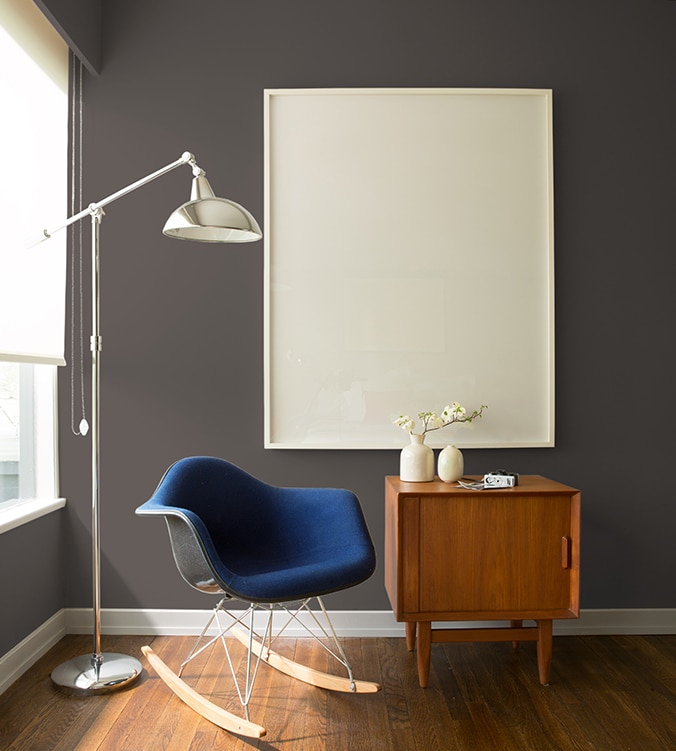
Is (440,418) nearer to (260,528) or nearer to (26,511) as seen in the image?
(260,528)

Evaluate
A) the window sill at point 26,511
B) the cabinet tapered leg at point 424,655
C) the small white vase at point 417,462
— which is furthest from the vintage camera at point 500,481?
the window sill at point 26,511

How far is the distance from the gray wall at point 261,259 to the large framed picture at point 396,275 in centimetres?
10

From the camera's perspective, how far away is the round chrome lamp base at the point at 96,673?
2.78m

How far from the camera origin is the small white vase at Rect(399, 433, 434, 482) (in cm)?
307

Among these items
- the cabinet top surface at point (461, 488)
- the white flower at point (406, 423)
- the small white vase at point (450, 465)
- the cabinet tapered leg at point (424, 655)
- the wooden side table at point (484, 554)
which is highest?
the white flower at point (406, 423)

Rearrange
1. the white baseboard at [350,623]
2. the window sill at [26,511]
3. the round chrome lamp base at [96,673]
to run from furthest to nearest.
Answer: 1. the white baseboard at [350,623]
2. the window sill at [26,511]
3. the round chrome lamp base at [96,673]

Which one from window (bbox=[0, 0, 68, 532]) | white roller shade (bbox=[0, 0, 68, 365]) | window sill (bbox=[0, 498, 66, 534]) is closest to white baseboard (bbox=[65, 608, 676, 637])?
window sill (bbox=[0, 498, 66, 534])

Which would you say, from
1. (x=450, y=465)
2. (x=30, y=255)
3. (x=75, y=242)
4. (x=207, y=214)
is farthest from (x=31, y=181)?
(x=450, y=465)

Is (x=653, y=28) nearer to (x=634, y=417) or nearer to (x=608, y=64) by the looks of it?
(x=608, y=64)

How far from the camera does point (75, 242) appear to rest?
345 cm

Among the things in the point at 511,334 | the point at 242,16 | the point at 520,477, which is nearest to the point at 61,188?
the point at 242,16

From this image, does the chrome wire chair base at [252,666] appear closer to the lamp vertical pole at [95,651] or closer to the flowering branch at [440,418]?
the lamp vertical pole at [95,651]

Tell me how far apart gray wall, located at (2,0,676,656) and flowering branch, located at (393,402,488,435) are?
0.20m

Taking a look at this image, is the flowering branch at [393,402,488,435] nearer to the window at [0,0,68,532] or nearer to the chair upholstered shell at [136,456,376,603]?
the chair upholstered shell at [136,456,376,603]
